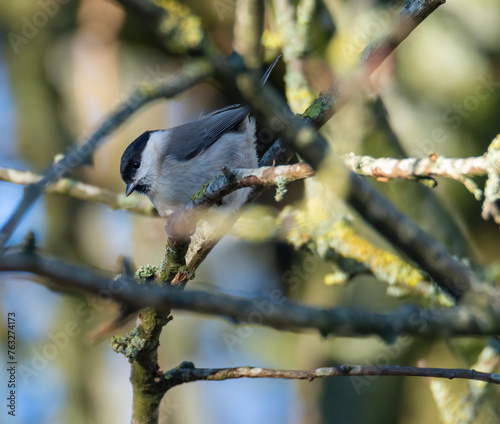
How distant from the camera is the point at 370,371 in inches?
68.4

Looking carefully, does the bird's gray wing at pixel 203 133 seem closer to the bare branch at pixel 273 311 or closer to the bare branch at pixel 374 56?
the bare branch at pixel 374 56

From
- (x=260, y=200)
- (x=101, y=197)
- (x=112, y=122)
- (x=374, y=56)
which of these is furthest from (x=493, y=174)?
(x=260, y=200)

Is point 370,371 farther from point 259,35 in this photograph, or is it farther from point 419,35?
point 419,35

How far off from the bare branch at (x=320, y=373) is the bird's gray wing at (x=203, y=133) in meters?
1.79

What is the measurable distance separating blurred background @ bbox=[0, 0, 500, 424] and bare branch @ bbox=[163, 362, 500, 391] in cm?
171

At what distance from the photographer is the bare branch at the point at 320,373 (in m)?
1.66

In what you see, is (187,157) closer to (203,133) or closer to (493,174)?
(203,133)

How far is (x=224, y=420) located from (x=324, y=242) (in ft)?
9.53

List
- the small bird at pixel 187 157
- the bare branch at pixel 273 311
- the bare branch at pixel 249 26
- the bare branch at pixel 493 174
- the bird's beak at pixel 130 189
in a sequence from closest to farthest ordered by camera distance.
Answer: the bare branch at pixel 273 311 → the bare branch at pixel 493 174 → the bare branch at pixel 249 26 → the small bird at pixel 187 157 → the bird's beak at pixel 130 189

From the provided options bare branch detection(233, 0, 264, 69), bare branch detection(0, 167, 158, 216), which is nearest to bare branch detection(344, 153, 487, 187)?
bare branch detection(233, 0, 264, 69)

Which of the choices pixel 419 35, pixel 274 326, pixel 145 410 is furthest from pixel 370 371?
pixel 419 35

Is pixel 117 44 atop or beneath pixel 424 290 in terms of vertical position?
atop

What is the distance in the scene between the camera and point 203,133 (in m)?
3.74

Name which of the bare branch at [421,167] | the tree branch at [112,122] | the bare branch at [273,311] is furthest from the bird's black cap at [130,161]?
the bare branch at [273,311]
